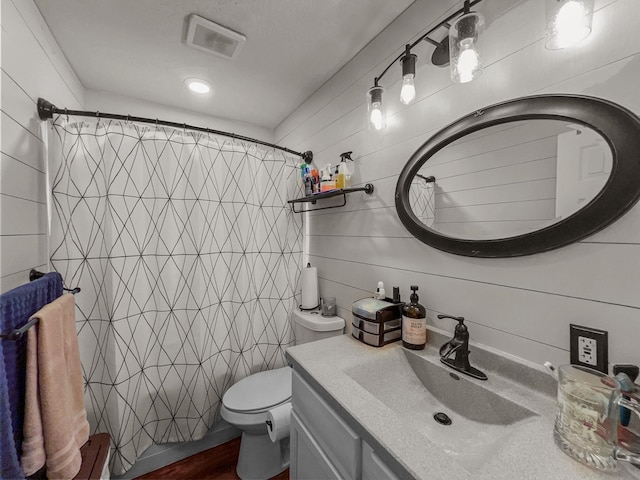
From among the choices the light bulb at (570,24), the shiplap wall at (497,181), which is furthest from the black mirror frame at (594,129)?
the light bulb at (570,24)

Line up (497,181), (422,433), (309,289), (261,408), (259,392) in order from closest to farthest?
(422,433)
(497,181)
(261,408)
(259,392)
(309,289)

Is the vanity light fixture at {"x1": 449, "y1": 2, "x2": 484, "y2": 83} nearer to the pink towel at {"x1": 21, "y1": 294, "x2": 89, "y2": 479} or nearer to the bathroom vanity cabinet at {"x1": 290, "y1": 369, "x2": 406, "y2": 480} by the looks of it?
the bathroom vanity cabinet at {"x1": 290, "y1": 369, "x2": 406, "y2": 480}

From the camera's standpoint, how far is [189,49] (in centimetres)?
136

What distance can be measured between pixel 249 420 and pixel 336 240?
3.35 ft

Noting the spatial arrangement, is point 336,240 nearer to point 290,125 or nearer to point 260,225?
point 260,225

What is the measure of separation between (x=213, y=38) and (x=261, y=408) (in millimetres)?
1850

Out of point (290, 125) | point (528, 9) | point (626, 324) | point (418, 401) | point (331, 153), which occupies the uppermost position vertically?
point (290, 125)

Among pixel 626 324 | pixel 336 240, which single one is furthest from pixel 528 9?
pixel 336 240

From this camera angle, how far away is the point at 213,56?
4.61ft

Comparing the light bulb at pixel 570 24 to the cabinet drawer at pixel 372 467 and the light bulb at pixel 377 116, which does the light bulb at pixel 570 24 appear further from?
the cabinet drawer at pixel 372 467

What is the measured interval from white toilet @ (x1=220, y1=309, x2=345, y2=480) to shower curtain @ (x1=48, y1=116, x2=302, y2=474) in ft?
0.72

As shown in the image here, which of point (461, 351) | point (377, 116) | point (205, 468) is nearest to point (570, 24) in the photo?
point (377, 116)

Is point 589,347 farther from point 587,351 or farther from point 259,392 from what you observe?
point 259,392

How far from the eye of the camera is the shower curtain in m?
1.19
